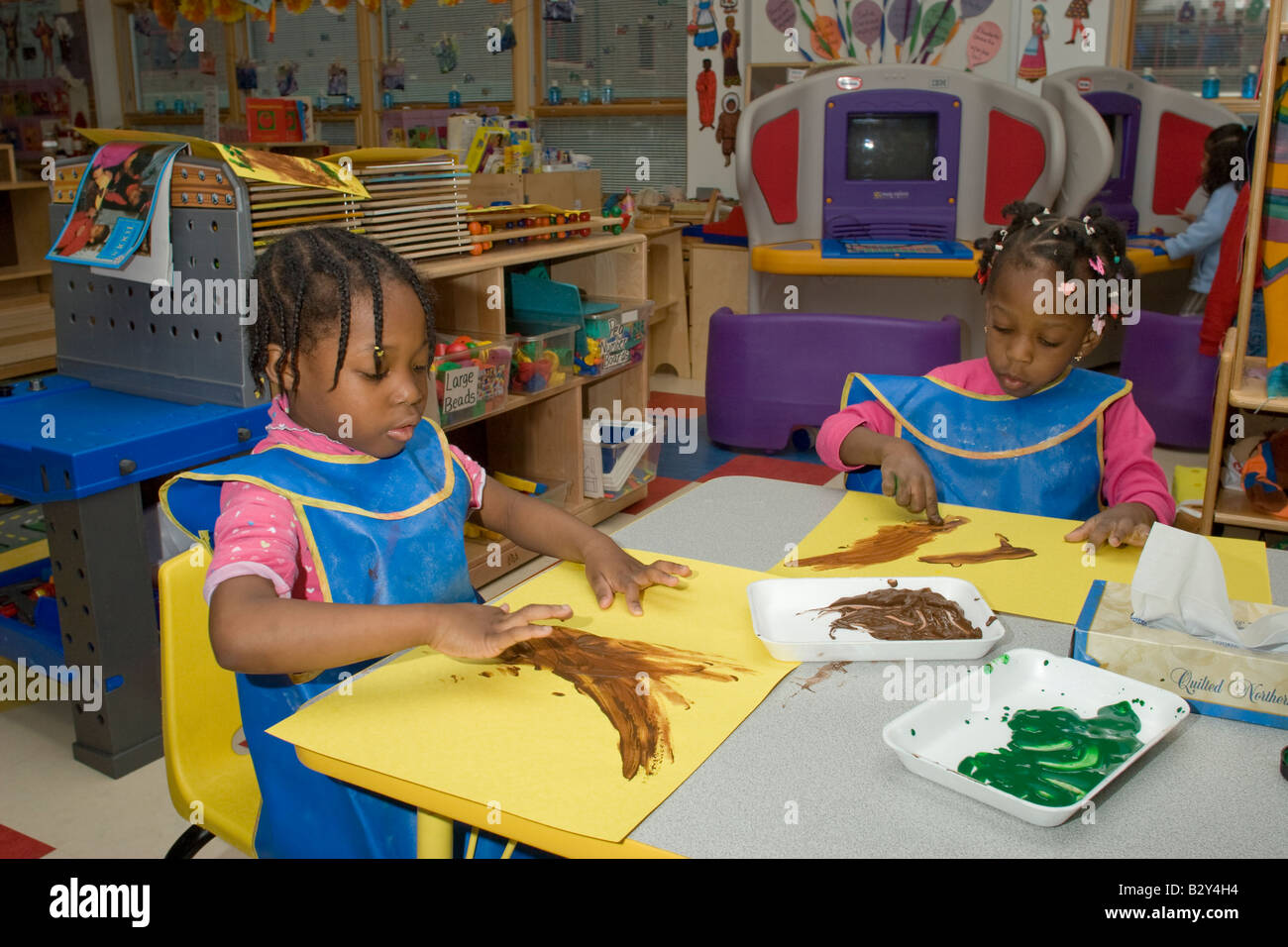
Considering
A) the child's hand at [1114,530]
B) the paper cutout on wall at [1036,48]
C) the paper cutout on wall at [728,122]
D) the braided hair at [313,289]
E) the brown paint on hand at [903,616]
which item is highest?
the paper cutout on wall at [1036,48]

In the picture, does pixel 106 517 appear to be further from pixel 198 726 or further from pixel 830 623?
pixel 830 623

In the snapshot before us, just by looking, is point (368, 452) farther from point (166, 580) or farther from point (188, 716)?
point (188, 716)

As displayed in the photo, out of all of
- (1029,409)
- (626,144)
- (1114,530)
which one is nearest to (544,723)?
(1114,530)

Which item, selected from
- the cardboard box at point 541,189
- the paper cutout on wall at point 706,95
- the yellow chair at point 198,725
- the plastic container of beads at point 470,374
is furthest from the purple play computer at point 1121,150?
the yellow chair at point 198,725

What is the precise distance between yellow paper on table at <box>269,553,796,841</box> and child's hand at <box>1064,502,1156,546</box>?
1.63 feet

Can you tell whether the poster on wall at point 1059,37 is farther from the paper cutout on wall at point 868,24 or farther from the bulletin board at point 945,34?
the paper cutout on wall at point 868,24

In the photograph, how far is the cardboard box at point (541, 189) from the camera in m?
4.05

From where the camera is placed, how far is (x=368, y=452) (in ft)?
4.06

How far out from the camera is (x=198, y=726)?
1.30 metres

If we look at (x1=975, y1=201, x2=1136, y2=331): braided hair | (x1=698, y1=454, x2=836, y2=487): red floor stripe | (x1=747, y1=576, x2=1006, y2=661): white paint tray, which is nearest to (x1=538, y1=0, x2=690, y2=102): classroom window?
(x1=698, y1=454, x2=836, y2=487): red floor stripe

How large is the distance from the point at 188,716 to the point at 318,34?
6.59 meters

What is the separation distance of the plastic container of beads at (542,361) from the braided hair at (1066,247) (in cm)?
153

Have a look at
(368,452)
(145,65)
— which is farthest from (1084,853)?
(145,65)

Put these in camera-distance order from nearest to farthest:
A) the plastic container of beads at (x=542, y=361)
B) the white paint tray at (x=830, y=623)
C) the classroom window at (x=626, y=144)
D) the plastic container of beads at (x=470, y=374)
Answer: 1. the white paint tray at (x=830, y=623)
2. the plastic container of beads at (x=470, y=374)
3. the plastic container of beads at (x=542, y=361)
4. the classroom window at (x=626, y=144)
